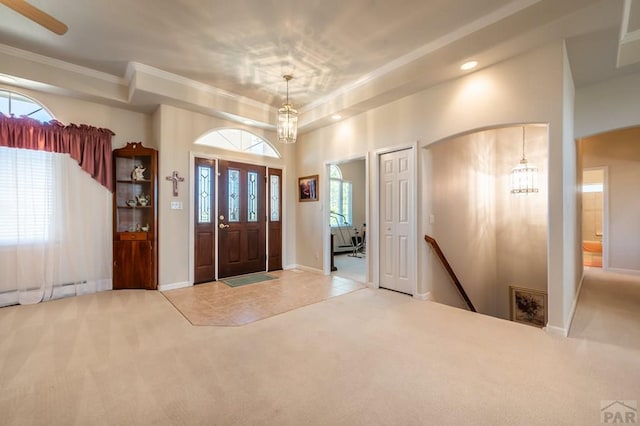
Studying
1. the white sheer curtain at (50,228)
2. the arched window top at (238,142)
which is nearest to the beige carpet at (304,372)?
the white sheer curtain at (50,228)

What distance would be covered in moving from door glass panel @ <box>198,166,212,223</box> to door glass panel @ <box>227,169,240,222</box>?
1.29ft

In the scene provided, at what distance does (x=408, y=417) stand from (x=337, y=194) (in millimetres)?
7704

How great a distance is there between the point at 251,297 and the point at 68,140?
3.58 m

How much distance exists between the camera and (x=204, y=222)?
Answer: 497 centimetres

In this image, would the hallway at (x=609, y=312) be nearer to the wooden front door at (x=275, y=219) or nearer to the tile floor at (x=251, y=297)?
the tile floor at (x=251, y=297)

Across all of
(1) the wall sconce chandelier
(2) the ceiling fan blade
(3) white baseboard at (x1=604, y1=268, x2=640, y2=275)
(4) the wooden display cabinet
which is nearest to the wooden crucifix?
(4) the wooden display cabinet

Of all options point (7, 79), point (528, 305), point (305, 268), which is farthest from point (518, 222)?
point (7, 79)

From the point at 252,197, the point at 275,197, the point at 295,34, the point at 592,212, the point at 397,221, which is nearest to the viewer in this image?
the point at 295,34

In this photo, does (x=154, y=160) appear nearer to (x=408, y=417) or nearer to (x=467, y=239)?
(x=408, y=417)

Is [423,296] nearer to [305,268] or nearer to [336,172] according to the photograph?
[305,268]

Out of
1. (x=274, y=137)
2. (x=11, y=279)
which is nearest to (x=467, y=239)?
(x=274, y=137)

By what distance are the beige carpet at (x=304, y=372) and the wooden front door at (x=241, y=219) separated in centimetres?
211

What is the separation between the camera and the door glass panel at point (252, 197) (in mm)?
5555

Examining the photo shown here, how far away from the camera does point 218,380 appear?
205 cm
